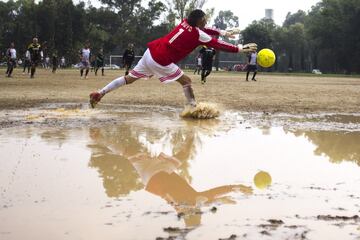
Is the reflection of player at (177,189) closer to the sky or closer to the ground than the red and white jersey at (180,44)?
closer to the ground

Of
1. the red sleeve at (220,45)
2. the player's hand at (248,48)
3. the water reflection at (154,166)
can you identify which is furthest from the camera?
the player's hand at (248,48)

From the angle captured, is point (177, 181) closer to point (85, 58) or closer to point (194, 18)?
point (194, 18)

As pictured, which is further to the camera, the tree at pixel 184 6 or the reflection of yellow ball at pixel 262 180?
the tree at pixel 184 6

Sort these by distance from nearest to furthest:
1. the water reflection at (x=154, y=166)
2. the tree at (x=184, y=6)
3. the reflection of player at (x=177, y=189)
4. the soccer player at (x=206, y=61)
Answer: the reflection of player at (x=177, y=189), the water reflection at (x=154, y=166), the soccer player at (x=206, y=61), the tree at (x=184, y=6)

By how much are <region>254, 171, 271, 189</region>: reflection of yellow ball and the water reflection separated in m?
0.14

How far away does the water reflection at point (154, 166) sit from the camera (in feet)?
12.9

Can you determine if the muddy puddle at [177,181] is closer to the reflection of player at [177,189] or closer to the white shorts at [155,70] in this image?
the reflection of player at [177,189]

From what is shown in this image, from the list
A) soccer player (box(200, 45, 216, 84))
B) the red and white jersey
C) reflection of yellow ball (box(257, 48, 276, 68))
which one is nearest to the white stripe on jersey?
the red and white jersey

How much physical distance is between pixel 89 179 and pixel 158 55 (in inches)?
179

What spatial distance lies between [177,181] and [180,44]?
14.3ft

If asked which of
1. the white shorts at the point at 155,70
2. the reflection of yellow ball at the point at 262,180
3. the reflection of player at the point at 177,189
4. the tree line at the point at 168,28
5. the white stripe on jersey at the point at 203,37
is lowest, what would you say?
the reflection of player at the point at 177,189

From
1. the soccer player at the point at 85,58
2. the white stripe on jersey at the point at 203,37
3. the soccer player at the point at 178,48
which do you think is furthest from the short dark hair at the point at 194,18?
the soccer player at the point at 85,58

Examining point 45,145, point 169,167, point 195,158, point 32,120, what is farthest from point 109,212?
point 32,120

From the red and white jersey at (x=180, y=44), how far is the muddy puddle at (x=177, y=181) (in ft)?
3.89
